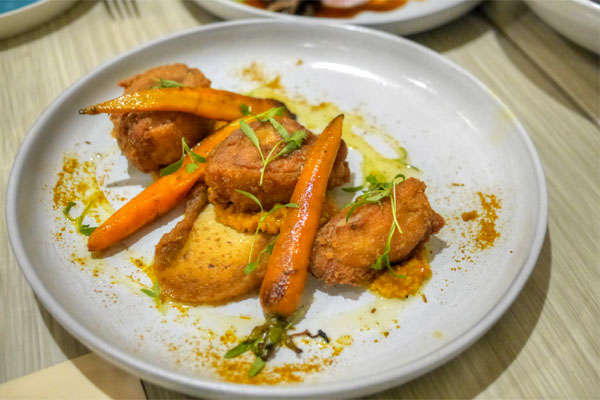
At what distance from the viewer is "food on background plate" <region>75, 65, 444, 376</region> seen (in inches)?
86.4

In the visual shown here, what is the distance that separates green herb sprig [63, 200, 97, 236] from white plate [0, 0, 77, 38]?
1791mm

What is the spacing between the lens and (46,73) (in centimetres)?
344

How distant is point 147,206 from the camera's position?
250cm

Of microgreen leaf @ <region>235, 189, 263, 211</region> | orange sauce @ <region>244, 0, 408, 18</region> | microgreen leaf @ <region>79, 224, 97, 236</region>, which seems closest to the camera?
microgreen leaf @ <region>235, 189, 263, 211</region>

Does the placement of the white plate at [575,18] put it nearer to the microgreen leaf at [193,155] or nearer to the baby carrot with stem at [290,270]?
the baby carrot with stem at [290,270]

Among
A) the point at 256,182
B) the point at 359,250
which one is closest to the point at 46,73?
the point at 256,182

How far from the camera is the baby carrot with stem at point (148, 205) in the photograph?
94.5 inches

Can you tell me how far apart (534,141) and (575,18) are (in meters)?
0.79

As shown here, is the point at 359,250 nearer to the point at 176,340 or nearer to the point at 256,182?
the point at 256,182

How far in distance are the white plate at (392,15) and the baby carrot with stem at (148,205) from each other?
1.22 meters

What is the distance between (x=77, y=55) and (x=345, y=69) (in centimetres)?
195

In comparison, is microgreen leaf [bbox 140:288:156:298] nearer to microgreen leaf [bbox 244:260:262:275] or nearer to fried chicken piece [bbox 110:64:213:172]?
microgreen leaf [bbox 244:260:262:275]

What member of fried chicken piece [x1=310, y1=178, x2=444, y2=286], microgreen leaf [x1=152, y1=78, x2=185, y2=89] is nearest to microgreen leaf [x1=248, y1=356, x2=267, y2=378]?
fried chicken piece [x1=310, y1=178, x2=444, y2=286]

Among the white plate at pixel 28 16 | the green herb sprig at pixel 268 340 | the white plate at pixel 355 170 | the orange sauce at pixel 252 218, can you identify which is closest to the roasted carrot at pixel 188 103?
the white plate at pixel 355 170
